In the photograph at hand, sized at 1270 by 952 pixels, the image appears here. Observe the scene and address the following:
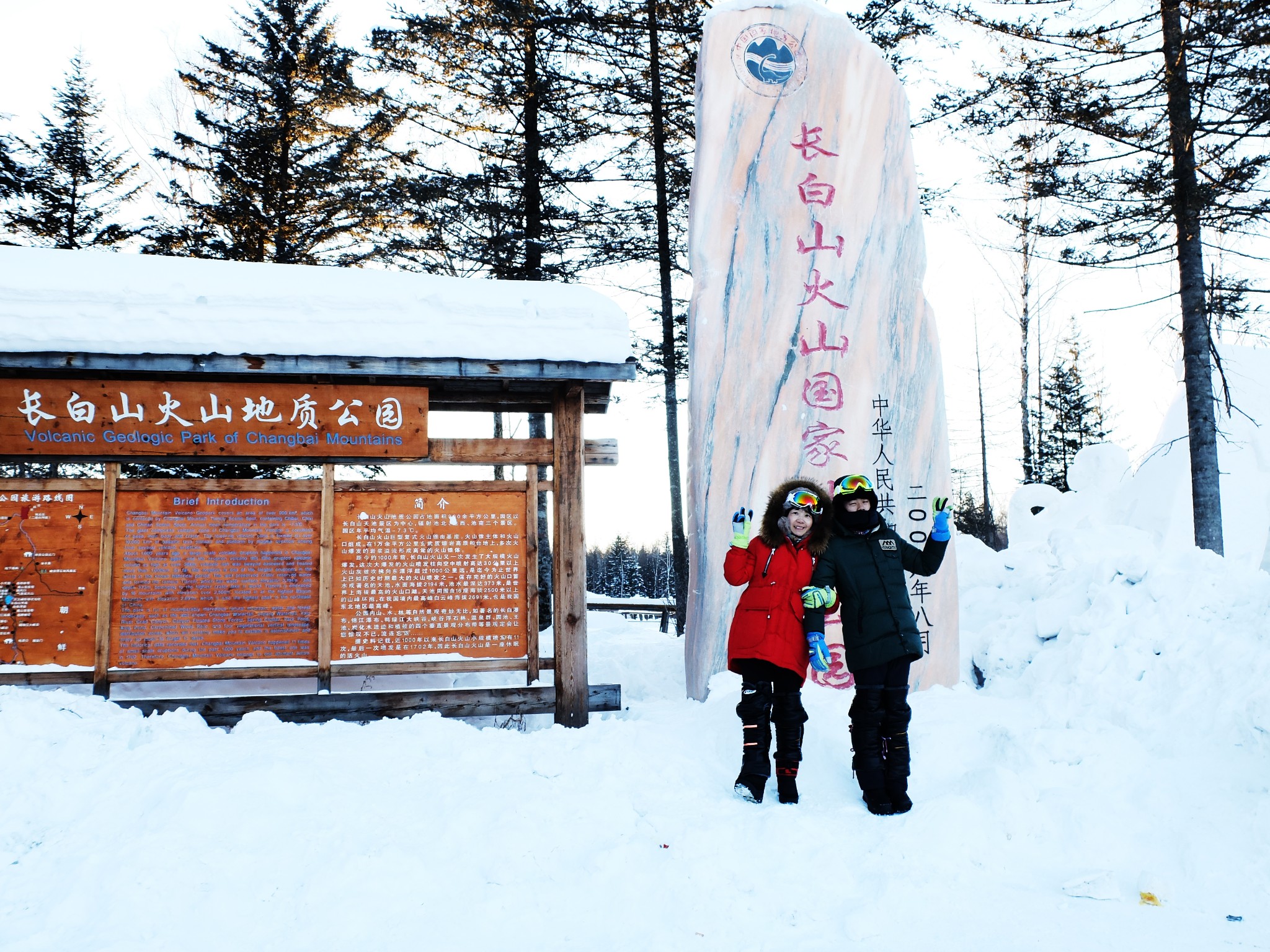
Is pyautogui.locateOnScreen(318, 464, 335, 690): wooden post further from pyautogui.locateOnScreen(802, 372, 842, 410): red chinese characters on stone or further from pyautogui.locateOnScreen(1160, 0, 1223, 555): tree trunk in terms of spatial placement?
pyautogui.locateOnScreen(1160, 0, 1223, 555): tree trunk

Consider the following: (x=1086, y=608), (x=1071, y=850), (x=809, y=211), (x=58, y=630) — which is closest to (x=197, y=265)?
(x=58, y=630)

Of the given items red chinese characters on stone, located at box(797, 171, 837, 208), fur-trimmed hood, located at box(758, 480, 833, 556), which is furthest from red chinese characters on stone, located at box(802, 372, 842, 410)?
fur-trimmed hood, located at box(758, 480, 833, 556)

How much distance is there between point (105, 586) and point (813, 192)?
679 centimetres

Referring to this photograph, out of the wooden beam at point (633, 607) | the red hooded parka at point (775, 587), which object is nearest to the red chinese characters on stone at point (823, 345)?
the red hooded parka at point (775, 587)

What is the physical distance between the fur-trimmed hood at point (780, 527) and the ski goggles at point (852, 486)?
157 mm

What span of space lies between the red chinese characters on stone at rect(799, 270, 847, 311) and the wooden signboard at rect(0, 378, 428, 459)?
11.7 feet

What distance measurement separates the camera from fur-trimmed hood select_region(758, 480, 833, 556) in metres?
4.50

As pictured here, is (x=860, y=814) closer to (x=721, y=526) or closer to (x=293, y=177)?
(x=721, y=526)

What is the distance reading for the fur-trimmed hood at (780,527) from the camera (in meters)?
4.50

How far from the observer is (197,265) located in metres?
5.91

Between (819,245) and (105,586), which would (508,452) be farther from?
(819,245)

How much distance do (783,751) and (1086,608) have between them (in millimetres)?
4136

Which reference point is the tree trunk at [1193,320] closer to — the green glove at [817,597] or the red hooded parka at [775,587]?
the red hooded parka at [775,587]

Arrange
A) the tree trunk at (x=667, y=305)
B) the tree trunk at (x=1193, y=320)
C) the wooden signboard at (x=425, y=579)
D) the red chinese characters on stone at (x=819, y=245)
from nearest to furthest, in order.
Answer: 1. the wooden signboard at (x=425, y=579)
2. the red chinese characters on stone at (x=819, y=245)
3. the tree trunk at (x=1193, y=320)
4. the tree trunk at (x=667, y=305)
